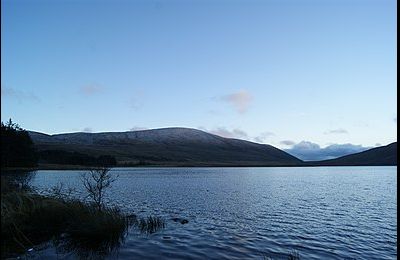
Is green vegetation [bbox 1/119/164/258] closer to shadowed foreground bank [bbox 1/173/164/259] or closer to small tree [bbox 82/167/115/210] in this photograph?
shadowed foreground bank [bbox 1/173/164/259]

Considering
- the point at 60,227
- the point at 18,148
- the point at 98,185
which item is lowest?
the point at 60,227

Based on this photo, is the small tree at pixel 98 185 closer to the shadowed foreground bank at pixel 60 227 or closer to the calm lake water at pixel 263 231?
the shadowed foreground bank at pixel 60 227

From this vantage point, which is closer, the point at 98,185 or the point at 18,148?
the point at 98,185

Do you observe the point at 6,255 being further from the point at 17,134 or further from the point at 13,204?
the point at 17,134

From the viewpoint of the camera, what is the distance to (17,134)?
11612 centimetres

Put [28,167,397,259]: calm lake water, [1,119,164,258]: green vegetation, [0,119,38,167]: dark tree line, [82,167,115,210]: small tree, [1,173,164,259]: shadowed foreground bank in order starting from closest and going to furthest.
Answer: [1,119,164,258]: green vegetation, [1,173,164,259]: shadowed foreground bank, [28,167,397,259]: calm lake water, [82,167,115,210]: small tree, [0,119,38,167]: dark tree line

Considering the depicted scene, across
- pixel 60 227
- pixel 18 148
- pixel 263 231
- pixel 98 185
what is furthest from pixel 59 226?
pixel 18 148

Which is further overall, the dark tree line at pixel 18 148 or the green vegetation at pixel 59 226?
the dark tree line at pixel 18 148

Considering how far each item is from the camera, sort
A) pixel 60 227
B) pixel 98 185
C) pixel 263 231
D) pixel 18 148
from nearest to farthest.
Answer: pixel 60 227, pixel 263 231, pixel 98 185, pixel 18 148

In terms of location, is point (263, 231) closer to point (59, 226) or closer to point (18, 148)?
point (59, 226)

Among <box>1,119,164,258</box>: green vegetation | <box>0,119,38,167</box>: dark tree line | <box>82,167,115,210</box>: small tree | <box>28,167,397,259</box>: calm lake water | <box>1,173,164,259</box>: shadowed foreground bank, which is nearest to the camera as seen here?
<box>1,119,164,258</box>: green vegetation

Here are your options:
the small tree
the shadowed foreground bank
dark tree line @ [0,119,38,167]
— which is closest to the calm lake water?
the shadowed foreground bank

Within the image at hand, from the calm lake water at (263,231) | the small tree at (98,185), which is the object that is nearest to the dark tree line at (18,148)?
the calm lake water at (263,231)

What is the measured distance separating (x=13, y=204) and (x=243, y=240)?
15336 millimetres
